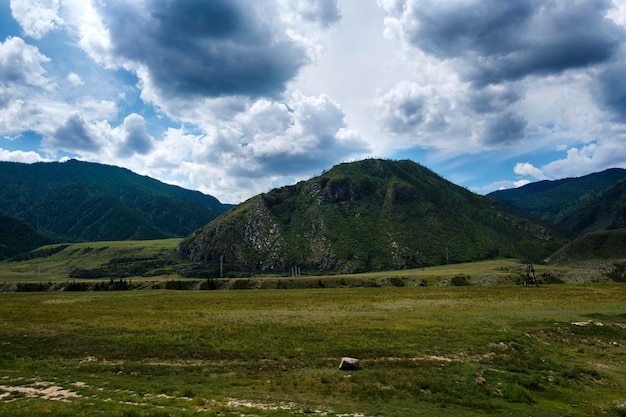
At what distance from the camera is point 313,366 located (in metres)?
30.4

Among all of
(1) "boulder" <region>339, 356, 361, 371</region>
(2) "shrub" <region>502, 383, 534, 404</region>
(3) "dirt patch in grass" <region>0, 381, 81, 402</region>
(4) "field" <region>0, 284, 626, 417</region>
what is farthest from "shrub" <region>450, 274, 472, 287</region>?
(3) "dirt patch in grass" <region>0, 381, 81, 402</region>

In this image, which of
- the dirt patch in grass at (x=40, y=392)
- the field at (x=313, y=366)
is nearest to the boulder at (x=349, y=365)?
the field at (x=313, y=366)

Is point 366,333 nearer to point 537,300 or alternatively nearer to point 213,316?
point 213,316

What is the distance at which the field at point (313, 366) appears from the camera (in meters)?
21.4

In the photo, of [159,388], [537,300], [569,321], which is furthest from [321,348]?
[537,300]

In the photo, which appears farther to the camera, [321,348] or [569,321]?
[569,321]

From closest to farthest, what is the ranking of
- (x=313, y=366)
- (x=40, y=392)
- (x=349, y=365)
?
(x=40, y=392) → (x=349, y=365) → (x=313, y=366)

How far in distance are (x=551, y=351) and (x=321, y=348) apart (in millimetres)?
22381

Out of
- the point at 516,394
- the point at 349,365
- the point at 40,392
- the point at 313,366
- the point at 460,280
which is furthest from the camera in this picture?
the point at 460,280

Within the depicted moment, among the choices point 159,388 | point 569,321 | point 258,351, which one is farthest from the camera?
point 569,321

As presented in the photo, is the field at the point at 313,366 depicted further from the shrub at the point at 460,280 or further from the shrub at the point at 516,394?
the shrub at the point at 460,280

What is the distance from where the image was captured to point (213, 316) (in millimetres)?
59344

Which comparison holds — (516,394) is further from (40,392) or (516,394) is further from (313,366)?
(40,392)

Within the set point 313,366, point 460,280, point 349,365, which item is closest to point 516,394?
point 349,365
